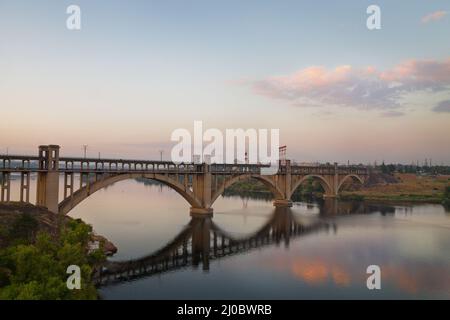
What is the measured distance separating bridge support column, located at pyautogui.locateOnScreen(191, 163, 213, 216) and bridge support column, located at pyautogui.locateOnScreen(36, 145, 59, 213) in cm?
2542

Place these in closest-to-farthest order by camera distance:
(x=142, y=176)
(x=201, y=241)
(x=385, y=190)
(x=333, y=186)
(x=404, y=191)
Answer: (x=201, y=241) → (x=142, y=176) → (x=333, y=186) → (x=404, y=191) → (x=385, y=190)

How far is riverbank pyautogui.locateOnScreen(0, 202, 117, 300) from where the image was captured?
58.9ft

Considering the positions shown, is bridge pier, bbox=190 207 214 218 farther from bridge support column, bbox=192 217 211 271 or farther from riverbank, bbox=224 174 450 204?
riverbank, bbox=224 174 450 204

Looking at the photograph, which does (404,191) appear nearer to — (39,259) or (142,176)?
(142,176)

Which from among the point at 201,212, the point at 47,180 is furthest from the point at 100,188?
the point at 201,212

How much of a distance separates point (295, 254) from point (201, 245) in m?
10.7

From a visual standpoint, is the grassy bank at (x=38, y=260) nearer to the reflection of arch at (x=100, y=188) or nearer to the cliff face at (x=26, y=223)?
the cliff face at (x=26, y=223)

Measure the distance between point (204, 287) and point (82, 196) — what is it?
20.9 meters

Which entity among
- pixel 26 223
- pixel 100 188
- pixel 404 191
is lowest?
pixel 404 191

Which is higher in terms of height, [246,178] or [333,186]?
[246,178]

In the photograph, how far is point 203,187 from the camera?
204ft

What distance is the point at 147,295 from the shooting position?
2722cm
